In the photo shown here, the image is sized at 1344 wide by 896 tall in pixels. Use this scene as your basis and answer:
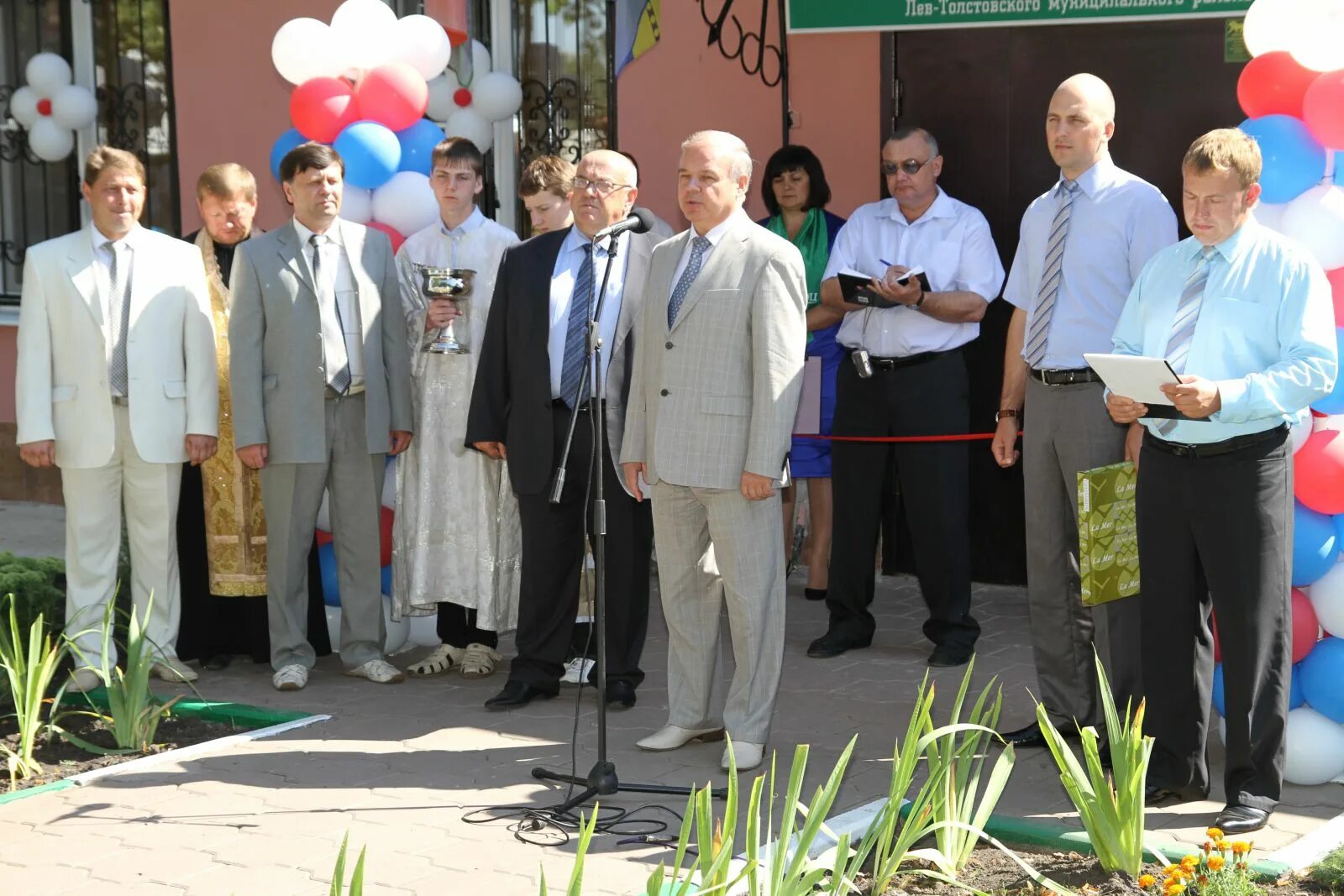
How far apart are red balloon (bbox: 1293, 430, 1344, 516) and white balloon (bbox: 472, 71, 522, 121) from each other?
16.0 ft

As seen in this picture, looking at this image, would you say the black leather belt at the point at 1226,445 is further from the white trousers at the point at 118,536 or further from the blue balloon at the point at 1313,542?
the white trousers at the point at 118,536

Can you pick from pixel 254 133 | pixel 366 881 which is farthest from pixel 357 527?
pixel 254 133

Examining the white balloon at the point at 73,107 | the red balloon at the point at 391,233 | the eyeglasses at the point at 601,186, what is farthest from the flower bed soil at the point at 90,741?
the white balloon at the point at 73,107

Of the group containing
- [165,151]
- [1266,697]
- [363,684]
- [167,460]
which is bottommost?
[363,684]

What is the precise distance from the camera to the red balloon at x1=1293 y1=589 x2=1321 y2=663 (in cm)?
514

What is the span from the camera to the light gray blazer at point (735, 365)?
5305 millimetres

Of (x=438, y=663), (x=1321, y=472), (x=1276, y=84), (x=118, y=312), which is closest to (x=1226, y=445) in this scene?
(x=1321, y=472)

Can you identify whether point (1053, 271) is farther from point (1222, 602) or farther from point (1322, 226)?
point (1222, 602)

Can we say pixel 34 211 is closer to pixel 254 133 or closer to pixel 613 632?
pixel 254 133

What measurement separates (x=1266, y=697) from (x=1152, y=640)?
0.36 m

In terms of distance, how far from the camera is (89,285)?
6449mm

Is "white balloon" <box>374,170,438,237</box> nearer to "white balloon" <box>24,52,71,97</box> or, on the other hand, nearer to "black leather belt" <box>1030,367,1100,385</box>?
"black leather belt" <box>1030,367,1100,385</box>

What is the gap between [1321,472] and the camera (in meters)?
4.98

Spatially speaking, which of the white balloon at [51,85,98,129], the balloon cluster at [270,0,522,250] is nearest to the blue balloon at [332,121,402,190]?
the balloon cluster at [270,0,522,250]
